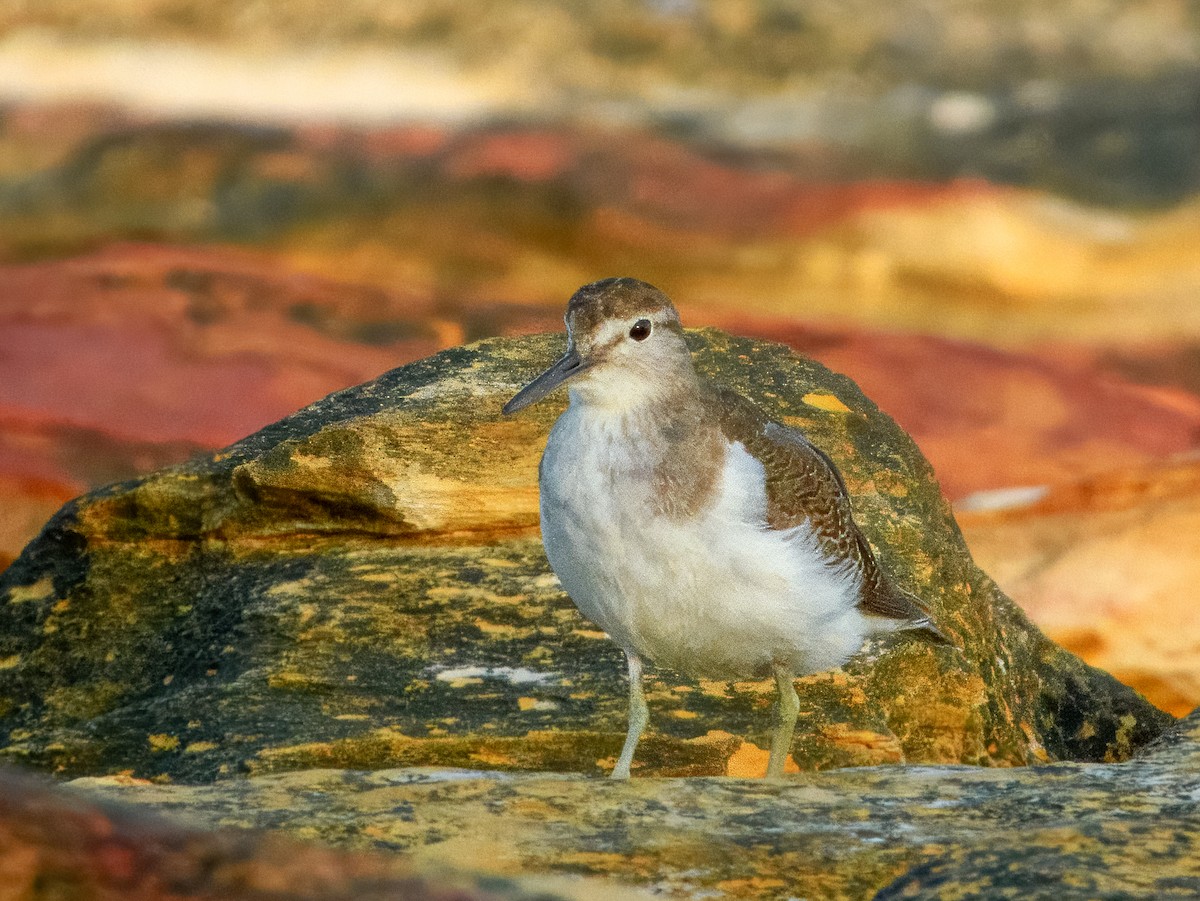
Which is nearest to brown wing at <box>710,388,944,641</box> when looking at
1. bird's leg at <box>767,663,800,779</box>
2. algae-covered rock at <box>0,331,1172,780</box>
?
A: bird's leg at <box>767,663,800,779</box>

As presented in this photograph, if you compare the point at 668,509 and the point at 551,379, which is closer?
the point at 668,509

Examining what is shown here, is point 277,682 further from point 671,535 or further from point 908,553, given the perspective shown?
point 908,553

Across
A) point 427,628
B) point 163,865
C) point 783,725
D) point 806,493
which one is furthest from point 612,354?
point 163,865

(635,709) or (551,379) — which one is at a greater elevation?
(551,379)

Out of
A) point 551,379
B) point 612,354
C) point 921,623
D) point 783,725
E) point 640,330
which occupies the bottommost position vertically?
point 783,725

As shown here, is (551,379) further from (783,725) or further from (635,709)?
(783,725)

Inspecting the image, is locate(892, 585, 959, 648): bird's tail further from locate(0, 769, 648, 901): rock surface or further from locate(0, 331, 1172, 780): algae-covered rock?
locate(0, 769, 648, 901): rock surface
